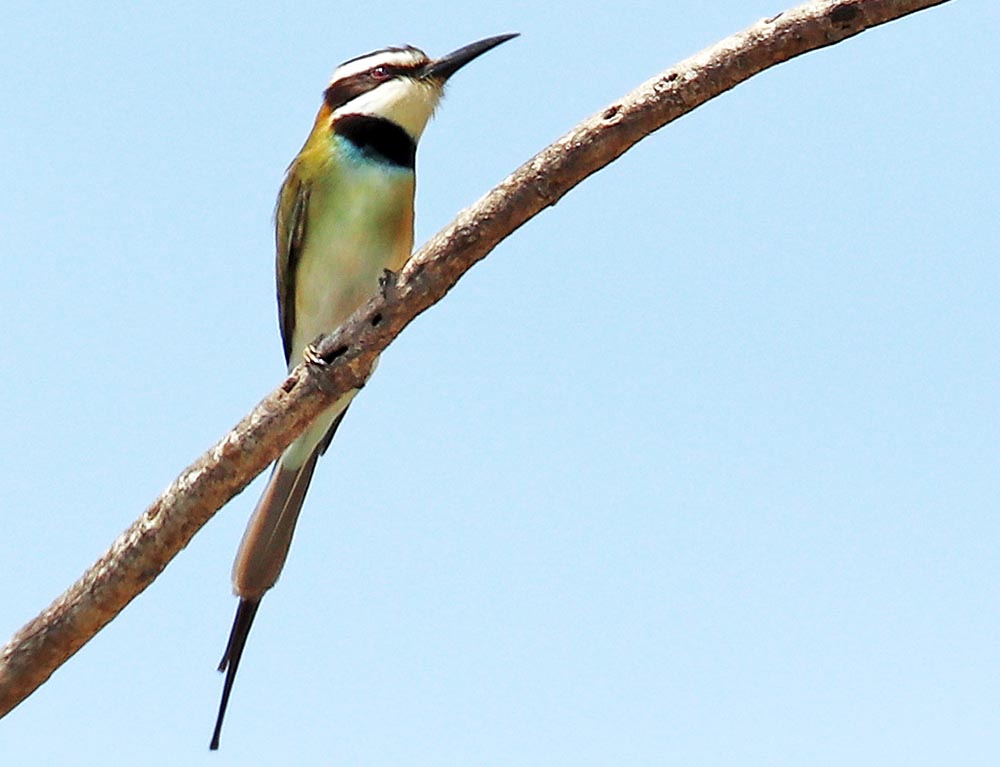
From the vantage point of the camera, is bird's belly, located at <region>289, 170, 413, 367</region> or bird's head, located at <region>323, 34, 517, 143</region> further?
bird's head, located at <region>323, 34, 517, 143</region>

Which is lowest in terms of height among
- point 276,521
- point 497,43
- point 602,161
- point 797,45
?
point 276,521

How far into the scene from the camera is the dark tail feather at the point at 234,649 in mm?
3435

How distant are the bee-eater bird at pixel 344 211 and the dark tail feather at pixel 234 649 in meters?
0.24

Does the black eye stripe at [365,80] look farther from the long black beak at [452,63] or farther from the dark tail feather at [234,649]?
the dark tail feather at [234,649]

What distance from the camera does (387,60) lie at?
173 inches

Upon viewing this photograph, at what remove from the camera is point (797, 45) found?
106 inches

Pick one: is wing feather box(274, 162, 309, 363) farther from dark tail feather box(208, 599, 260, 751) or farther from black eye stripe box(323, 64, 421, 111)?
dark tail feather box(208, 599, 260, 751)

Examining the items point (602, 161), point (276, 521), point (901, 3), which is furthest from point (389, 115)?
point (901, 3)

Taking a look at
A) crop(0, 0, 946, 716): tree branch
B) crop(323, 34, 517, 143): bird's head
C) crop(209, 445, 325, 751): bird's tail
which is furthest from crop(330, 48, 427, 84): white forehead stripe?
crop(0, 0, 946, 716): tree branch

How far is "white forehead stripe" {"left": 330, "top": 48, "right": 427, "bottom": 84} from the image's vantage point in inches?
173

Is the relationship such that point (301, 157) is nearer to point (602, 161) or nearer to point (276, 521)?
point (276, 521)

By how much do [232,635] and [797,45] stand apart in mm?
1925

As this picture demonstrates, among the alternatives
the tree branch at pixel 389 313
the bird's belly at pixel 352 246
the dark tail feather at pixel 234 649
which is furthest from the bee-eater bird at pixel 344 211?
the tree branch at pixel 389 313

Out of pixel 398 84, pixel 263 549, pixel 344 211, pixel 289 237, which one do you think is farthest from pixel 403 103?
pixel 263 549
